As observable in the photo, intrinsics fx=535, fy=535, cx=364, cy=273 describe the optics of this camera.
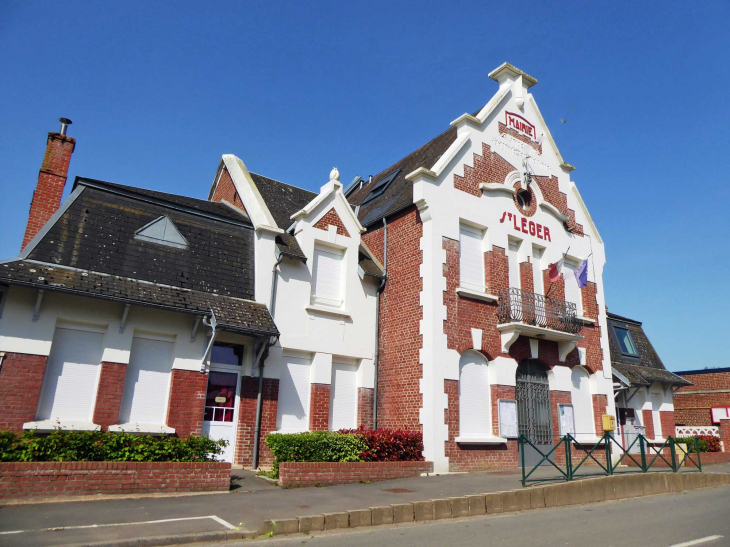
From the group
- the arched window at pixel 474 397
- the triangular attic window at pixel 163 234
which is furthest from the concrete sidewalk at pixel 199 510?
the triangular attic window at pixel 163 234

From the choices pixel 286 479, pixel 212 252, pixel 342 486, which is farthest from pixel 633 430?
pixel 212 252

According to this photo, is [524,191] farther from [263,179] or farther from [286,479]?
[286,479]

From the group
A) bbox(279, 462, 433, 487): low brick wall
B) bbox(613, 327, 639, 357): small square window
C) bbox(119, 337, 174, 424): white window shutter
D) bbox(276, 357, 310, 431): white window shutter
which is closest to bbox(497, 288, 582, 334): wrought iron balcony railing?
bbox(279, 462, 433, 487): low brick wall

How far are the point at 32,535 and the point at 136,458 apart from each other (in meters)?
3.29

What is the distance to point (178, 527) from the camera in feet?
24.0

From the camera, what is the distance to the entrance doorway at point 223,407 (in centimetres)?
1320

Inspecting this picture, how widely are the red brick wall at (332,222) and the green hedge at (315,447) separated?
21.1 feet

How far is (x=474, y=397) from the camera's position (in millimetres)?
15375

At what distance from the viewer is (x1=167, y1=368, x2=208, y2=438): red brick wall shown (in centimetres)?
1243

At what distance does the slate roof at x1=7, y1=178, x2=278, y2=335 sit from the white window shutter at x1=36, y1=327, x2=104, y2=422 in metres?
1.36

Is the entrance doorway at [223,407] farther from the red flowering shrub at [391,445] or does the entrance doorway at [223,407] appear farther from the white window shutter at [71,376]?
the red flowering shrub at [391,445]

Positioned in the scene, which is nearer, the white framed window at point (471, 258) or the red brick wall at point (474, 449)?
the red brick wall at point (474, 449)

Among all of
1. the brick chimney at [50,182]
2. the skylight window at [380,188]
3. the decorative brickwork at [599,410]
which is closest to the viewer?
the brick chimney at [50,182]

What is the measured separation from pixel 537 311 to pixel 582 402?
3.97 m
